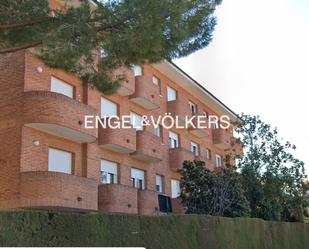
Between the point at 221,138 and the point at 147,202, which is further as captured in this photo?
the point at 221,138

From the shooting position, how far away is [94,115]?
18438 mm

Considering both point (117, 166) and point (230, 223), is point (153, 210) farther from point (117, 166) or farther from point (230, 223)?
point (230, 223)

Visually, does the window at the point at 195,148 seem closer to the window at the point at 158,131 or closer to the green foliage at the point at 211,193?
the window at the point at 158,131

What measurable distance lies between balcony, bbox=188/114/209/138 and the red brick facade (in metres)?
6.27

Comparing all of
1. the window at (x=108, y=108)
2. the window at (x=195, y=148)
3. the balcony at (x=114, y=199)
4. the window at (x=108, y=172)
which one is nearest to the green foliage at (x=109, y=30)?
the balcony at (x=114, y=199)

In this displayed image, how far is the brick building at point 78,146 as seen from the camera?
16312 mm

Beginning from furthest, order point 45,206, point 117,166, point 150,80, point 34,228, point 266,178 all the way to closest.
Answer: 1. point 266,178
2. point 150,80
3. point 117,166
4. point 45,206
5. point 34,228

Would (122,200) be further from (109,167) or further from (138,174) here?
(138,174)

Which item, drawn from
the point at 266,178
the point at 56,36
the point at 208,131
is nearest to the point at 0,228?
the point at 56,36

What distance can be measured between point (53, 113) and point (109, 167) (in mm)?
5322

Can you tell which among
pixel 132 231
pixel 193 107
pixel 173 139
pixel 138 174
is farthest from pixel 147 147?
pixel 132 231

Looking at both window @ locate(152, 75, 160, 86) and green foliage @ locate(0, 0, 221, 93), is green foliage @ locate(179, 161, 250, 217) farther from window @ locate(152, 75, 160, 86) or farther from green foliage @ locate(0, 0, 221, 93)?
green foliage @ locate(0, 0, 221, 93)

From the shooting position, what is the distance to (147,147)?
73.8 ft

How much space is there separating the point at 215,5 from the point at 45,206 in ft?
30.5
